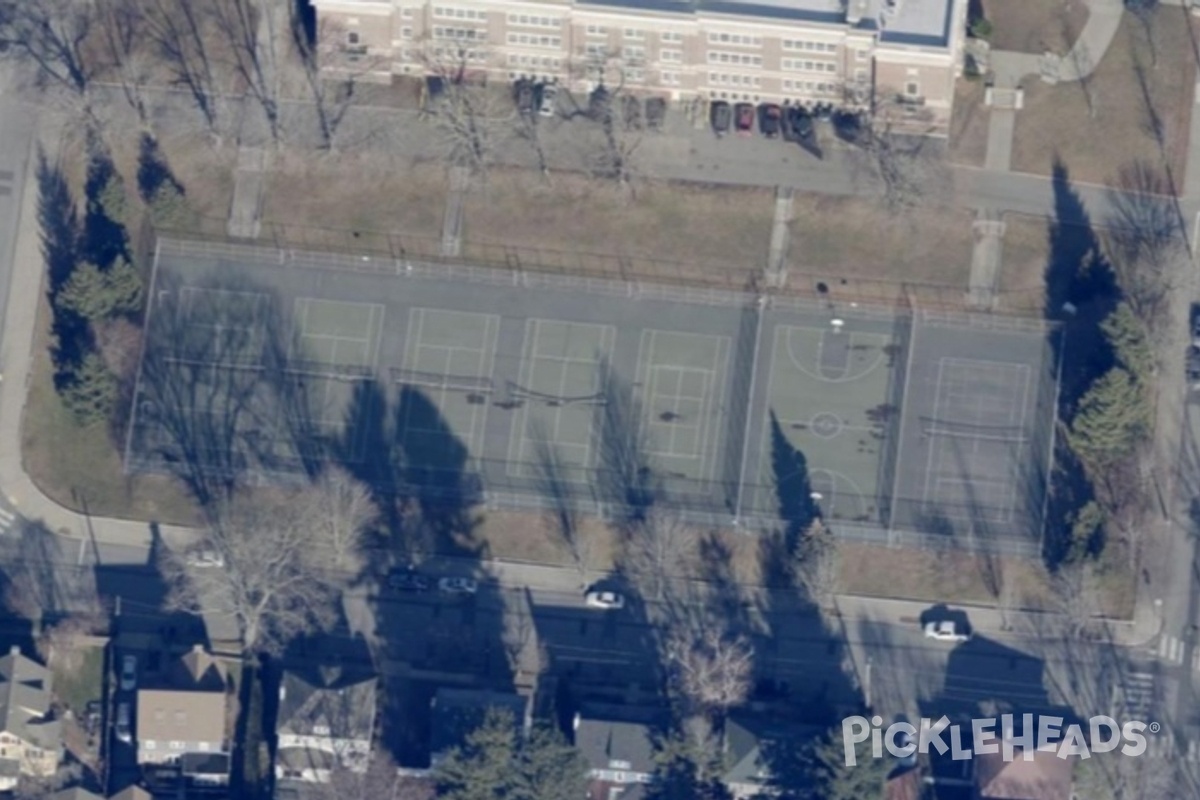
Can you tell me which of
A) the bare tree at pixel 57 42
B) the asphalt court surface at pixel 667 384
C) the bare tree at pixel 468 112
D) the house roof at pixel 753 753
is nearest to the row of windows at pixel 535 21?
the bare tree at pixel 468 112

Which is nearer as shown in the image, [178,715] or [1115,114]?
[178,715]

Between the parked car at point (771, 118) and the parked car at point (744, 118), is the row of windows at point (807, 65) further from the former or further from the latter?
the parked car at point (744, 118)

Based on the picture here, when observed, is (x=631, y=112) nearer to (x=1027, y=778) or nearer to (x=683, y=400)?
(x=683, y=400)

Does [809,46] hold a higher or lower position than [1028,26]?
lower

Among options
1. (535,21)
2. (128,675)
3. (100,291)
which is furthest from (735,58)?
(128,675)

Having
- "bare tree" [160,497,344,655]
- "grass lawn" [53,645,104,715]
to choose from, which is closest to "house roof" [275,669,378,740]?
"bare tree" [160,497,344,655]
